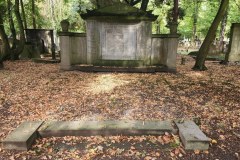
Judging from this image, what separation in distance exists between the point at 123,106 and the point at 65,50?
543cm

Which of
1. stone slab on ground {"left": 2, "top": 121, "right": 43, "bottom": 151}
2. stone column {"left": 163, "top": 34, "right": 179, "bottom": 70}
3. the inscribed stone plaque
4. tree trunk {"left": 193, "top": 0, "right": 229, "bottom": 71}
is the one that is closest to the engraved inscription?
the inscribed stone plaque

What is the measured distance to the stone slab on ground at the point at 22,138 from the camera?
3.60 meters

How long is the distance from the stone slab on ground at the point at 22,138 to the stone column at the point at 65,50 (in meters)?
6.02

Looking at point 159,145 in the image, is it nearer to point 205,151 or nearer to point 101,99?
point 205,151

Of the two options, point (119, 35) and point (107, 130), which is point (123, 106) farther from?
point (119, 35)

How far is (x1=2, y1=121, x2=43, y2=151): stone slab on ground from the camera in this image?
3.60 metres

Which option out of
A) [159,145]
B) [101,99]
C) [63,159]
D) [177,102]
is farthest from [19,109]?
[177,102]

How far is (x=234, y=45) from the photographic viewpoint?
1209 cm

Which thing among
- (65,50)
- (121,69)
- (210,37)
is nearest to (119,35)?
(121,69)

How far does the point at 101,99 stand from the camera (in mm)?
5996

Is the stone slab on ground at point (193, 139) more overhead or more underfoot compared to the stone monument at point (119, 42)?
more underfoot

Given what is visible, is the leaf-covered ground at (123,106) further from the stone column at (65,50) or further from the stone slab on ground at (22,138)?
the stone column at (65,50)

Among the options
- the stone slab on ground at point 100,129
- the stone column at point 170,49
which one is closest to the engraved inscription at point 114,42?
the stone column at point 170,49

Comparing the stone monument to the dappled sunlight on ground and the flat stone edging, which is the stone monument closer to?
the dappled sunlight on ground
